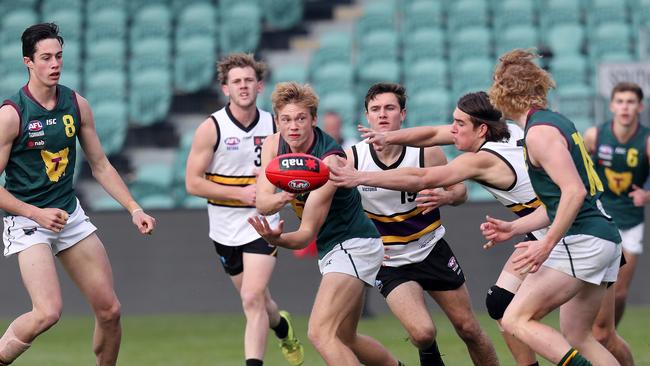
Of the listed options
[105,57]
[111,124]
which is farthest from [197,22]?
[111,124]

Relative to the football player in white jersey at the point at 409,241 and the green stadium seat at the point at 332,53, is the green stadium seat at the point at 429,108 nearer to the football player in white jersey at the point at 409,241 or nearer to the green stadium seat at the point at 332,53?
the green stadium seat at the point at 332,53

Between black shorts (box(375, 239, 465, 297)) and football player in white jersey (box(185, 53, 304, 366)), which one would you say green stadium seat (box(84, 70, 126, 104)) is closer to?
football player in white jersey (box(185, 53, 304, 366))

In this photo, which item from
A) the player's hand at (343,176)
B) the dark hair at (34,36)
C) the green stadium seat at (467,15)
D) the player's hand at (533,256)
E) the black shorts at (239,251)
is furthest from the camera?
the green stadium seat at (467,15)

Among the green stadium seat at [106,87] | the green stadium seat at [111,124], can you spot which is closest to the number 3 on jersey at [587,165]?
the green stadium seat at [111,124]

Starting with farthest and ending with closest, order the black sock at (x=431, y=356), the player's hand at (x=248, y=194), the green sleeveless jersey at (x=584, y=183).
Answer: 1. the player's hand at (x=248, y=194)
2. the black sock at (x=431, y=356)
3. the green sleeveless jersey at (x=584, y=183)

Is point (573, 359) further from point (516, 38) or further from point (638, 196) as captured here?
point (516, 38)

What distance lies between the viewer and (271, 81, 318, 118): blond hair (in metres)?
7.68

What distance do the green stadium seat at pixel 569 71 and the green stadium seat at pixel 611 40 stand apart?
0.30 metres

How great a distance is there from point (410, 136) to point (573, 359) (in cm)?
201

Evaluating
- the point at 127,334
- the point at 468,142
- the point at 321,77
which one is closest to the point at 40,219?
the point at 468,142

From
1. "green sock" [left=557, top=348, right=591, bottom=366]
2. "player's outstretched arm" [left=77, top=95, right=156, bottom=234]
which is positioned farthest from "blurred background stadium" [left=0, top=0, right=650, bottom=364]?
"green sock" [left=557, top=348, right=591, bottom=366]

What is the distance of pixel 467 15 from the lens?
18703 millimetres

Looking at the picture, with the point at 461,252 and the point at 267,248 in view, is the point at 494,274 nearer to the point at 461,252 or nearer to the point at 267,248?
the point at 461,252

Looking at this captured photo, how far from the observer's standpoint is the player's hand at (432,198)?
8023 mm
